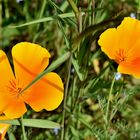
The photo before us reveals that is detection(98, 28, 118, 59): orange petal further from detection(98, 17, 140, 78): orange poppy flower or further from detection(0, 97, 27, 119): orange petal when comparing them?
detection(0, 97, 27, 119): orange petal

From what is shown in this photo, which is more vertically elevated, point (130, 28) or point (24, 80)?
point (130, 28)

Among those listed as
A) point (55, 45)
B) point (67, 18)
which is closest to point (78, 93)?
point (67, 18)

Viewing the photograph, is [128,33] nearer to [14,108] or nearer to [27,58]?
[27,58]

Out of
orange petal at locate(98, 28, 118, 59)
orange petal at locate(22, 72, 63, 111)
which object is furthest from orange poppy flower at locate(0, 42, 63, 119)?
orange petal at locate(98, 28, 118, 59)

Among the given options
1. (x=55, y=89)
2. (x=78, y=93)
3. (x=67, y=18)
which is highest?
(x=67, y=18)

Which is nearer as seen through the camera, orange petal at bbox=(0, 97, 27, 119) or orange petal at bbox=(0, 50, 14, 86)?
orange petal at bbox=(0, 97, 27, 119)

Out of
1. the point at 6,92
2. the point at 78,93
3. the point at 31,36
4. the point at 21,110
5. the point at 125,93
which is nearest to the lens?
the point at 21,110

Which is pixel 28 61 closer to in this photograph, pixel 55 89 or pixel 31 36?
pixel 55 89

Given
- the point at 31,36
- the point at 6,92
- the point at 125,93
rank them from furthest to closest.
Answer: the point at 31,36 → the point at 125,93 → the point at 6,92
